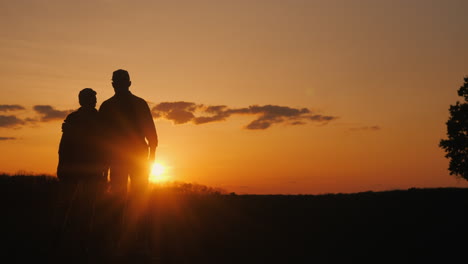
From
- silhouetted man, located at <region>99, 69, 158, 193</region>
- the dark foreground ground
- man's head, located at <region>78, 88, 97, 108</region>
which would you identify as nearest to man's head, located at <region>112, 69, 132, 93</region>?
silhouetted man, located at <region>99, 69, 158, 193</region>

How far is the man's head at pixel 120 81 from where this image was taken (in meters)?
9.94

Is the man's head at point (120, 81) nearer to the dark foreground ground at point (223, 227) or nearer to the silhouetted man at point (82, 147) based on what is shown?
the silhouetted man at point (82, 147)

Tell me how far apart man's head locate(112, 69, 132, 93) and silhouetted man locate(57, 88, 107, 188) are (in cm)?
54

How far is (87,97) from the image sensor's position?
948cm

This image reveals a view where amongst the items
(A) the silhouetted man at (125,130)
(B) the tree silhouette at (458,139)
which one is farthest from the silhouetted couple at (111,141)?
(B) the tree silhouette at (458,139)

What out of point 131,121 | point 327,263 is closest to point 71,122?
point 131,121

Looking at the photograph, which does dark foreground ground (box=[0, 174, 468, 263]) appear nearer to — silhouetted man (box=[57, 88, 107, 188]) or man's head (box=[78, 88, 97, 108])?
silhouetted man (box=[57, 88, 107, 188])

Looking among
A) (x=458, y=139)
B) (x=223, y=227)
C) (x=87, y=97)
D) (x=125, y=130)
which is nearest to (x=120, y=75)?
(x=87, y=97)

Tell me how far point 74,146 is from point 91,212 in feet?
4.16

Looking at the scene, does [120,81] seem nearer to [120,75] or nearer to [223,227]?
[120,75]

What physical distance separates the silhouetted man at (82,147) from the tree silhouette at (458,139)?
31201 mm

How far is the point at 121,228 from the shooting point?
989 cm

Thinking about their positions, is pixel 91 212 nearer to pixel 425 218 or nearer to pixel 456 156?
pixel 425 218

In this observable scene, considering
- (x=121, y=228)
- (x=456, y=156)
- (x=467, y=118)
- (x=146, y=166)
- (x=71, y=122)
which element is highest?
(x=467, y=118)
